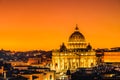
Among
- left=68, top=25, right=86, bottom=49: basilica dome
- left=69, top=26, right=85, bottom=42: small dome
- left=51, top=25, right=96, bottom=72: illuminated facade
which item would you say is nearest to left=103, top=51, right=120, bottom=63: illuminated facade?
left=69, top=26, right=85, bottom=42: small dome

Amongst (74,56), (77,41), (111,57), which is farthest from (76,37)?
(111,57)

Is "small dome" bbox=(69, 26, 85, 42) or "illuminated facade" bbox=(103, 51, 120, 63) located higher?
"small dome" bbox=(69, 26, 85, 42)

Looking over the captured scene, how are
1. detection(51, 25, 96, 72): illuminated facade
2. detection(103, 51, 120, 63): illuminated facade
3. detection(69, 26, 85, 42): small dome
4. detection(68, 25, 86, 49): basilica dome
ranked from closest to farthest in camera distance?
detection(51, 25, 96, 72): illuminated facade, detection(68, 25, 86, 49): basilica dome, detection(69, 26, 85, 42): small dome, detection(103, 51, 120, 63): illuminated facade

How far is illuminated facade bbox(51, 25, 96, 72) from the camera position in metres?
90.0

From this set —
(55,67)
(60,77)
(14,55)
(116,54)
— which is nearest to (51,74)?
(60,77)

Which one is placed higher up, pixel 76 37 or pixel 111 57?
pixel 76 37

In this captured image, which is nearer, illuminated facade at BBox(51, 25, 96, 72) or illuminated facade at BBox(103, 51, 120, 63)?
illuminated facade at BBox(51, 25, 96, 72)

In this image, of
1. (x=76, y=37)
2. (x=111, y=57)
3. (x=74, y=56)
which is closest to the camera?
(x=74, y=56)

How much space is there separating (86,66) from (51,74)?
1985 centimetres

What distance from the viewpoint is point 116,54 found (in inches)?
4033

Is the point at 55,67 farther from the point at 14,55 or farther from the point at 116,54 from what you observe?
the point at 14,55

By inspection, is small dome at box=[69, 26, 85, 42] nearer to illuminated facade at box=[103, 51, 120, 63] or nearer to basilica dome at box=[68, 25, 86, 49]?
basilica dome at box=[68, 25, 86, 49]

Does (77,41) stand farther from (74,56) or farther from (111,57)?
(111,57)

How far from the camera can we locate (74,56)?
299 feet
